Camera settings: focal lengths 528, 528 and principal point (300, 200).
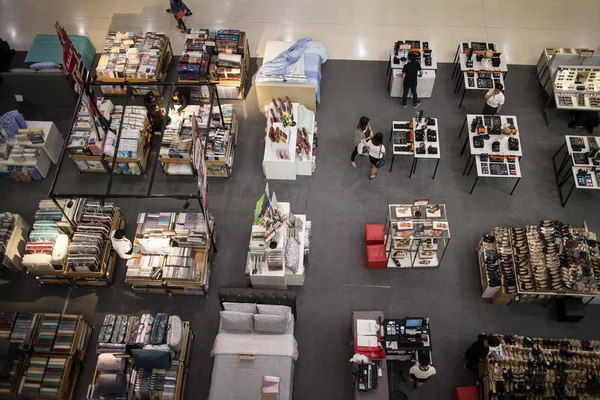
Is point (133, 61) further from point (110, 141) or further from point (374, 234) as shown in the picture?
point (374, 234)

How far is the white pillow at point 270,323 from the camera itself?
10.1 meters

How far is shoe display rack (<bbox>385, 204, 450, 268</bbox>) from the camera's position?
10.9 metres

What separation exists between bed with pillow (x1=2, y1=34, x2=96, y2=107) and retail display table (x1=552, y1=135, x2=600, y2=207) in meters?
12.6

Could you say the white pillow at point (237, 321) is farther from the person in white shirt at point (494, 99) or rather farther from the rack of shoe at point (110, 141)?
the person in white shirt at point (494, 99)

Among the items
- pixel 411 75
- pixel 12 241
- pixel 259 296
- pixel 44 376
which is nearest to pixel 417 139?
pixel 411 75

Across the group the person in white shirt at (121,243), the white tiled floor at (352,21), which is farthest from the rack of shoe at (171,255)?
the white tiled floor at (352,21)

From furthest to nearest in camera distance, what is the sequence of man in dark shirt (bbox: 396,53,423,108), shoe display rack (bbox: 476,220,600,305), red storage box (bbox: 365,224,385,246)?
man in dark shirt (bbox: 396,53,423,108) < red storage box (bbox: 365,224,385,246) < shoe display rack (bbox: 476,220,600,305)

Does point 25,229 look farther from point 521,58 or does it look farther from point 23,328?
point 521,58

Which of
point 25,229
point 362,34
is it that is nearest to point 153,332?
point 25,229

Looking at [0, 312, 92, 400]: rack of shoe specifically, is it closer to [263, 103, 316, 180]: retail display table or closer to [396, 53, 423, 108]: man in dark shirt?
[263, 103, 316, 180]: retail display table

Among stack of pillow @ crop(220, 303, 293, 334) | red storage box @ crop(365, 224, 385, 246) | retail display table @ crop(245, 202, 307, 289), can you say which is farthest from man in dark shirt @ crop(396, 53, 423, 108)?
stack of pillow @ crop(220, 303, 293, 334)

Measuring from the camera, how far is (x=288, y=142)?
12.6m

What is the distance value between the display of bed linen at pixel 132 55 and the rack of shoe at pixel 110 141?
1.13 meters

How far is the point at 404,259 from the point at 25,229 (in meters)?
8.61
